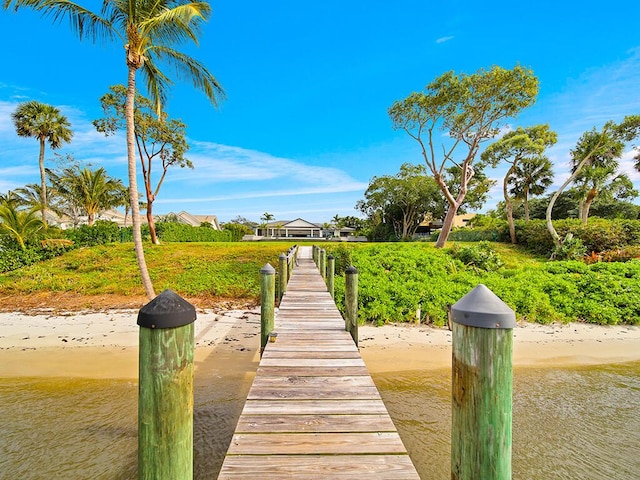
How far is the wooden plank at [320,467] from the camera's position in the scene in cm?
224

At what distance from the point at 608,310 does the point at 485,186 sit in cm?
2424

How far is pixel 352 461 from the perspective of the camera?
2398 mm

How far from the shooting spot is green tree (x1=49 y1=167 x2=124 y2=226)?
31.7 m

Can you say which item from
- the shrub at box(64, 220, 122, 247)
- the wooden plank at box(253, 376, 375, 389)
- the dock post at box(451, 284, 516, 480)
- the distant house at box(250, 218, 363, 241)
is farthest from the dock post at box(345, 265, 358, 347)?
the distant house at box(250, 218, 363, 241)

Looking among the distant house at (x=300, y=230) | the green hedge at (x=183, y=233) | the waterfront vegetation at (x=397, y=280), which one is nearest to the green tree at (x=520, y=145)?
the waterfront vegetation at (x=397, y=280)

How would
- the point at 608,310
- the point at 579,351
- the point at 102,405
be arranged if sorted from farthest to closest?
the point at 608,310, the point at 579,351, the point at 102,405

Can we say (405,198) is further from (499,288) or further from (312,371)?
(312,371)

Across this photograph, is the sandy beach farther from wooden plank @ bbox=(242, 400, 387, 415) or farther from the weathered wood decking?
wooden plank @ bbox=(242, 400, 387, 415)

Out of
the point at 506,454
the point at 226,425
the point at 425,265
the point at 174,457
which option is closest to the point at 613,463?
the point at 506,454

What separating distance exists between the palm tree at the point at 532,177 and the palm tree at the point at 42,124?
33.8 meters

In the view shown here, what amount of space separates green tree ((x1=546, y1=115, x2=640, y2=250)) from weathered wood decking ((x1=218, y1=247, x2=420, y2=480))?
20316mm

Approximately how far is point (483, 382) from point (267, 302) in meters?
4.78

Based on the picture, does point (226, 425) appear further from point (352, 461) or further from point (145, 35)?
point (145, 35)

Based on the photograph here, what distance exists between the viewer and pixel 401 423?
206 inches
